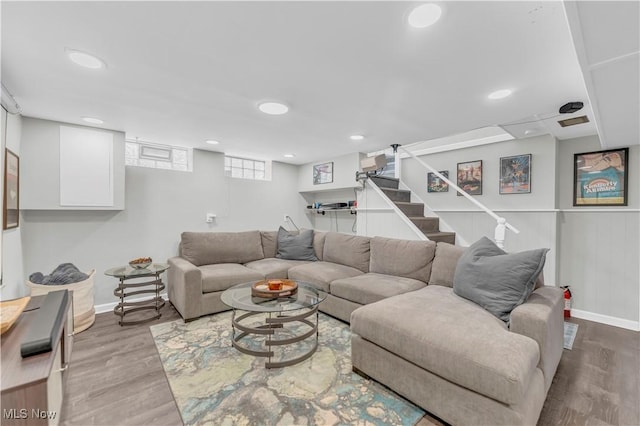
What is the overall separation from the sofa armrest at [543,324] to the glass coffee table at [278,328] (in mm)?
1362

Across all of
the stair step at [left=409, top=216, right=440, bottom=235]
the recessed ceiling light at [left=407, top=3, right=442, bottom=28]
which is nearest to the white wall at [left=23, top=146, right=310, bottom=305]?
the stair step at [left=409, top=216, right=440, bottom=235]

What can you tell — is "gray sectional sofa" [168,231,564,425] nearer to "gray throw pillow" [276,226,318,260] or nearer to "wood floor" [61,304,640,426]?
"wood floor" [61,304,640,426]

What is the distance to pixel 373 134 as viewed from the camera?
3305 mm

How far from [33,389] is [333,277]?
8.11 ft

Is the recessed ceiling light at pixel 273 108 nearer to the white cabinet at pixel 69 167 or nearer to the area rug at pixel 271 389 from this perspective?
the white cabinet at pixel 69 167

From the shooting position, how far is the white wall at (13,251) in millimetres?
2254

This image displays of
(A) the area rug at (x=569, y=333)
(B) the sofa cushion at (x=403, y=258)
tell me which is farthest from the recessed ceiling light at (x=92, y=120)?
(A) the area rug at (x=569, y=333)

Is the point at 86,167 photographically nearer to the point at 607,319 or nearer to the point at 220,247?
the point at 220,247

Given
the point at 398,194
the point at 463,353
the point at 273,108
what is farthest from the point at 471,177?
the point at 463,353

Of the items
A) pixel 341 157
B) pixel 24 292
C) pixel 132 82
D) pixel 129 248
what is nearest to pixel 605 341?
pixel 341 157

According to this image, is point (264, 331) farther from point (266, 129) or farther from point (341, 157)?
point (341, 157)

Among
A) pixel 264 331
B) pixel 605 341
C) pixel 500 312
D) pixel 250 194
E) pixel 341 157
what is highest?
pixel 341 157

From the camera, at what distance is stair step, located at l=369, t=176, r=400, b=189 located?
165 inches

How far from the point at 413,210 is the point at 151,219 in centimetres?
373
